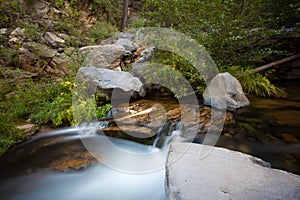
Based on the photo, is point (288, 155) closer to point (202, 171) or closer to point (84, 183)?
point (202, 171)

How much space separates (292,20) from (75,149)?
7554mm

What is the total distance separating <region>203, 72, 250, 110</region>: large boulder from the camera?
167 inches

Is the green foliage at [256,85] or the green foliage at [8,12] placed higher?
the green foliage at [8,12]

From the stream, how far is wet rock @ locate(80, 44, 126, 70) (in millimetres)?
2496

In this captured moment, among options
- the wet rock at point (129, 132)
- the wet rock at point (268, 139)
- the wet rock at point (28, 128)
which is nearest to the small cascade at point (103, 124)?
the wet rock at point (129, 132)

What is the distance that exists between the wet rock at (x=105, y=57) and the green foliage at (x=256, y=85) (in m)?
3.82

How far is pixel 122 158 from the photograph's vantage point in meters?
2.85

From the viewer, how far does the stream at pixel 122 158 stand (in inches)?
86.4

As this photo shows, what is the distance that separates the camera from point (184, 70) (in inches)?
195

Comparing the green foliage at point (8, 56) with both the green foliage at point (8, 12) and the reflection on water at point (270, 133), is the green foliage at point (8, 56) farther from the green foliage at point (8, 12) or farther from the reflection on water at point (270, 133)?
the reflection on water at point (270, 133)

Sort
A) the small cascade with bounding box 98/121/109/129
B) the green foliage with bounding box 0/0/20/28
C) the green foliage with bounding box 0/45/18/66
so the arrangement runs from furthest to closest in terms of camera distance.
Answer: the green foliage with bounding box 0/0/20/28, the green foliage with bounding box 0/45/18/66, the small cascade with bounding box 98/121/109/129

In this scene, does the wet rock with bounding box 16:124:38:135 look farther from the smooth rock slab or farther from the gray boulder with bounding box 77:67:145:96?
the smooth rock slab

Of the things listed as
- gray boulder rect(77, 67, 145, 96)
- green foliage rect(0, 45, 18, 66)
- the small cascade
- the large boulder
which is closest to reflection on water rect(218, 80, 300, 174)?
the large boulder

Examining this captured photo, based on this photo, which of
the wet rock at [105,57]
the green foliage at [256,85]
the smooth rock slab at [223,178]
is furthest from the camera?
the wet rock at [105,57]
